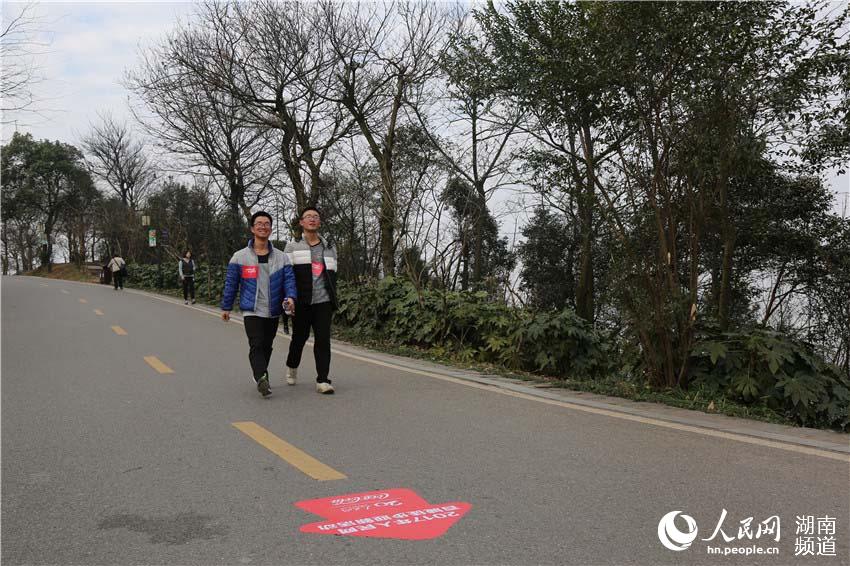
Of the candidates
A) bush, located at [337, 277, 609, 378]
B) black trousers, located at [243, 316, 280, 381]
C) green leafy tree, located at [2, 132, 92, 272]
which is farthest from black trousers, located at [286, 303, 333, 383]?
green leafy tree, located at [2, 132, 92, 272]

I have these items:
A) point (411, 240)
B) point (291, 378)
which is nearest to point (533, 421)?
point (291, 378)

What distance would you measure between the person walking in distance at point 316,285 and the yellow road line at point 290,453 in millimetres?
1868

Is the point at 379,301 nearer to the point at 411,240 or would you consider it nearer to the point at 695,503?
the point at 411,240

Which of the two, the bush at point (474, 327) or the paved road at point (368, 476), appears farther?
the bush at point (474, 327)

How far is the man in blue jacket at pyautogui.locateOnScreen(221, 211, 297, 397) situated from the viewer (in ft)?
27.1

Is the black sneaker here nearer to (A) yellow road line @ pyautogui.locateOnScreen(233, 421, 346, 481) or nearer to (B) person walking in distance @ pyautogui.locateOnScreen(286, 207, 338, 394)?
(B) person walking in distance @ pyautogui.locateOnScreen(286, 207, 338, 394)

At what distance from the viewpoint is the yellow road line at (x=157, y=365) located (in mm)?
10094

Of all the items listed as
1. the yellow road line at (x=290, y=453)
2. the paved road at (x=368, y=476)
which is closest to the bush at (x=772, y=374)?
the paved road at (x=368, y=476)

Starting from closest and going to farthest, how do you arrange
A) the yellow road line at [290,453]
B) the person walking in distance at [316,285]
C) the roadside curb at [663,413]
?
1. the yellow road line at [290,453]
2. the roadside curb at [663,413]
3. the person walking in distance at [316,285]

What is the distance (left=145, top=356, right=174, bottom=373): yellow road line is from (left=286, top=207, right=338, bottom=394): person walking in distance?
2380 mm

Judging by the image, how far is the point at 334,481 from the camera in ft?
16.2

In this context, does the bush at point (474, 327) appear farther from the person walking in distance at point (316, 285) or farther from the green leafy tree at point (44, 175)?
the green leafy tree at point (44, 175)

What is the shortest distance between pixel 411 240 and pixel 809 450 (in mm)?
9253

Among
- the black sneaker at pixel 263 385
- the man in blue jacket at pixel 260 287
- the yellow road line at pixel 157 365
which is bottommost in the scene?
the yellow road line at pixel 157 365
